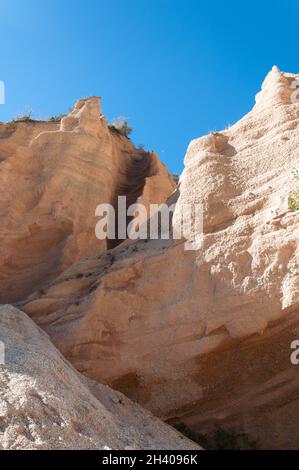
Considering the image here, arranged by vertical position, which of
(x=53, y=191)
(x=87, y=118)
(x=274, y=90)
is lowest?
(x=53, y=191)

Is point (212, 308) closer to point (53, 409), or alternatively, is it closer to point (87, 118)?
point (53, 409)

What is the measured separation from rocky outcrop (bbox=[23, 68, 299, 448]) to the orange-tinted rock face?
3904 millimetres

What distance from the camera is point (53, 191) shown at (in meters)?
16.9

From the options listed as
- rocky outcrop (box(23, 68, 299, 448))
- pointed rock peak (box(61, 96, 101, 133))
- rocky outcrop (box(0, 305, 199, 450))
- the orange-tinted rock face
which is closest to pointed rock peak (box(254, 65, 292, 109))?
rocky outcrop (box(23, 68, 299, 448))

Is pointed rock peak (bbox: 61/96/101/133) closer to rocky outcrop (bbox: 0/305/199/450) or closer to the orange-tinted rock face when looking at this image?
the orange-tinted rock face

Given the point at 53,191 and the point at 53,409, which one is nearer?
the point at 53,409

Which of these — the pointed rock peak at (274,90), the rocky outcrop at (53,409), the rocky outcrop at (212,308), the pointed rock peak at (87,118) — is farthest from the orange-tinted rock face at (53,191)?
the pointed rock peak at (274,90)

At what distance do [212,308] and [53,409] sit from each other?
3.97 metres

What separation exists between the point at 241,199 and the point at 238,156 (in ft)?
4.63

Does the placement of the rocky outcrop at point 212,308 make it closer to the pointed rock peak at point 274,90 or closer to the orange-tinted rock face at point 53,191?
the pointed rock peak at point 274,90

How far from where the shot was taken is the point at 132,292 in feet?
35.0

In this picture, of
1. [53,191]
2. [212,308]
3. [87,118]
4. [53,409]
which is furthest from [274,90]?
[53,409]

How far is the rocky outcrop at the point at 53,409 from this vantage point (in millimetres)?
5812

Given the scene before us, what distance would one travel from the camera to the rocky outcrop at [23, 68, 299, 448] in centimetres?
912
